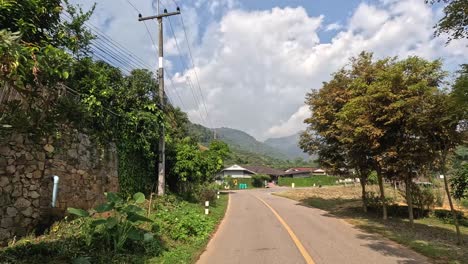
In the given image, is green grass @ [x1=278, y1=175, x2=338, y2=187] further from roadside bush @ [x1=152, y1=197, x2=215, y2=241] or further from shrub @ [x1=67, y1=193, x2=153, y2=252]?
shrub @ [x1=67, y1=193, x2=153, y2=252]

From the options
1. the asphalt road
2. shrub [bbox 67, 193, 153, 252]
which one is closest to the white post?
shrub [bbox 67, 193, 153, 252]

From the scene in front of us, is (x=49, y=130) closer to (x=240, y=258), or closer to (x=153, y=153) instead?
(x=240, y=258)

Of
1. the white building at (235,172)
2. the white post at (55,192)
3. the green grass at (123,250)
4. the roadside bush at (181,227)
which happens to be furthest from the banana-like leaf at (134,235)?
the white building at (235,172)

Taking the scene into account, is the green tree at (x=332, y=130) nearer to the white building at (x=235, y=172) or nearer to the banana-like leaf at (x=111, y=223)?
the banana-like leaf at (x=111, y=223)

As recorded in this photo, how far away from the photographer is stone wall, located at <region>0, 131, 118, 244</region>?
355 inches

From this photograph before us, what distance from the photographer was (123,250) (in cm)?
846

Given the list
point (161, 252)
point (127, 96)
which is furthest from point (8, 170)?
point (127, 96)

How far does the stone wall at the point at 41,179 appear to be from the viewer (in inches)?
355

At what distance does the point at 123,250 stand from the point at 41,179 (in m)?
3.67

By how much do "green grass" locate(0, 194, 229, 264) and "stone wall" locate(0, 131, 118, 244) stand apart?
1.82 feet

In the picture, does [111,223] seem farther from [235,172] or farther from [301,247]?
[235,172]

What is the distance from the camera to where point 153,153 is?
18469mm

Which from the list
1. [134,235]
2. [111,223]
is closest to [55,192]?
[111,223]

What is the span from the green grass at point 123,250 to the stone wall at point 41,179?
1.82ft
